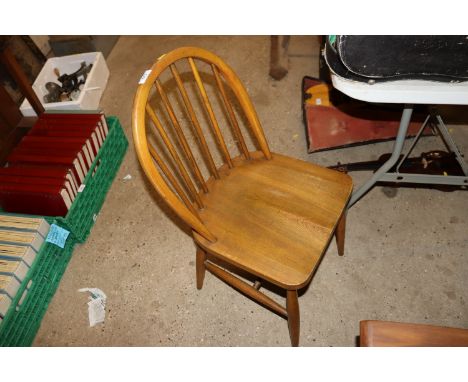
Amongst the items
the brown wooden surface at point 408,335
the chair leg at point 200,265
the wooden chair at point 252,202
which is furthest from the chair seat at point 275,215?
the brown wooden surface at point 408,335

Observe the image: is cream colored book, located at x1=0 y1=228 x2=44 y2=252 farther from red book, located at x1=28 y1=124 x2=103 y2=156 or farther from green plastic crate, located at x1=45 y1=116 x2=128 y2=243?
red book, located at x1=28 y1=124 x2=103 y2=156

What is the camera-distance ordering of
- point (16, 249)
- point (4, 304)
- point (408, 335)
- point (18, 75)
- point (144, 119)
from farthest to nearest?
point (18, 75) < point (16, 249) < point (4, 304) < point (144, 119) < point (408, 335)

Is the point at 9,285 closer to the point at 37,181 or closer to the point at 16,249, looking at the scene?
the point at 16,249

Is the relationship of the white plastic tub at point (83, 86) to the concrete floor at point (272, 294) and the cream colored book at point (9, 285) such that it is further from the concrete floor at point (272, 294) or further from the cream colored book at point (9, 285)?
the cream colored book at point (9, 285)

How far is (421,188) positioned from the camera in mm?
1716

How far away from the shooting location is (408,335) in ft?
2.10

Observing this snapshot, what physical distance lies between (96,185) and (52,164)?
23 centimetres

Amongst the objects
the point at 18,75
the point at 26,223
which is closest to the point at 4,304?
the point at 26,223

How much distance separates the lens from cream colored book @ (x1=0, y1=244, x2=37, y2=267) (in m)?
1.37

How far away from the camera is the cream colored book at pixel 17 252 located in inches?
53.9

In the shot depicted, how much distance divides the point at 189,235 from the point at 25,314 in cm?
73

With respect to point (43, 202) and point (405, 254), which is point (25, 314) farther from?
point (405, 254)

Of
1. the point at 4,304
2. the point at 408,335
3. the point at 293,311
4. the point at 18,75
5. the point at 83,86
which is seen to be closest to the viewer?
the point at 408,335

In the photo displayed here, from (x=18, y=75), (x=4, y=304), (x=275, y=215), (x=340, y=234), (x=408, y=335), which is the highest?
(x=18, y=75)
